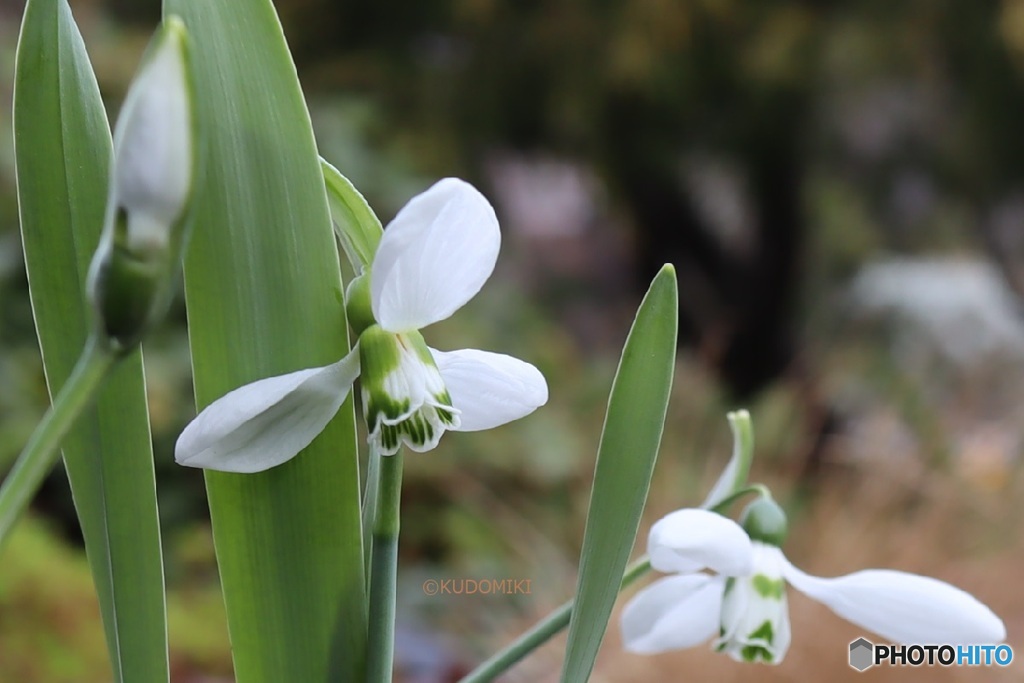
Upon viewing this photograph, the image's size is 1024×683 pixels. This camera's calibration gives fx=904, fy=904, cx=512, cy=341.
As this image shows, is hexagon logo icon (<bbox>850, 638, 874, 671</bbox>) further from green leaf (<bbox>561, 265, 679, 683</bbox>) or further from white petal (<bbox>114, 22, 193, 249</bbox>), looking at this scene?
white petal (<bbox>114, 22, 193, 249</bbox>)

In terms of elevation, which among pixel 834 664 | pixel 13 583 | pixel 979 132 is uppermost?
pixel 979 132

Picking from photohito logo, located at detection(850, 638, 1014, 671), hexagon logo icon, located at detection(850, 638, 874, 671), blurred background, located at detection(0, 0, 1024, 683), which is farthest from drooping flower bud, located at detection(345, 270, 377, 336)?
blurred background, located at detection(0, 0, 1024, 683)

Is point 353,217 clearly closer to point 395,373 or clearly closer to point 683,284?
point 395,373

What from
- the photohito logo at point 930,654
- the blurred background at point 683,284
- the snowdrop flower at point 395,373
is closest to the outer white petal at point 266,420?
the snowdrop flower at point 395,373

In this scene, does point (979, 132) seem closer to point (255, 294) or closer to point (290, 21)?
point (290, 21)

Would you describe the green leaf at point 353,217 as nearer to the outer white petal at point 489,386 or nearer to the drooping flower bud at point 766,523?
the outer white petal at point 489,386

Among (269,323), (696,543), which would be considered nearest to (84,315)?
(269,323)

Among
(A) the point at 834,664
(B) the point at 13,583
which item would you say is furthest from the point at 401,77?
(A) the point at 834,664
